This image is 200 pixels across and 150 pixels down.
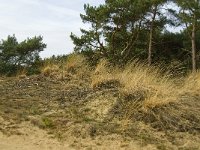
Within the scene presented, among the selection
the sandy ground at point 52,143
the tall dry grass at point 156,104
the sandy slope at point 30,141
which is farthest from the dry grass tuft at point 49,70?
the sandy ground at point 52,143

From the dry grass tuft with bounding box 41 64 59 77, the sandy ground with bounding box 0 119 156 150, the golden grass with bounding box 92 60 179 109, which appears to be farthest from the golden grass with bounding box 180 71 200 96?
the dry grass tuft with bounding box 41 64 59 77

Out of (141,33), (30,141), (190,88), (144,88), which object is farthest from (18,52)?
(30,141)

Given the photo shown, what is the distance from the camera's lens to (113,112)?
378 inches

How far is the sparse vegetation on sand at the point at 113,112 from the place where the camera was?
27.9ft

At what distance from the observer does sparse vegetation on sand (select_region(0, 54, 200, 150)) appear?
27.9ft

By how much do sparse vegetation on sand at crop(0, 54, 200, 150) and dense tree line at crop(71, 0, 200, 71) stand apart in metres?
9.80

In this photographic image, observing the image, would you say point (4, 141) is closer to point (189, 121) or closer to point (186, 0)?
point (189, 121)

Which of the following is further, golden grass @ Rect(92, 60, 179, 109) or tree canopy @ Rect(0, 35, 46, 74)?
tree canopy @ Rect(0, 35, 46, 74)

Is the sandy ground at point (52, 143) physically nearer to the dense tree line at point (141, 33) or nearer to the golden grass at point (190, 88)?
the golden grass at point (190, 88)

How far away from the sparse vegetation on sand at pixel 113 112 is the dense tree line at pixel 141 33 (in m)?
9.80

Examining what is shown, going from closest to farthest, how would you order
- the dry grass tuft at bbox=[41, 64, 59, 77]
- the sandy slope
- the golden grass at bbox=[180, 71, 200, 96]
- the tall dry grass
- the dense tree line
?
1. the sandy slope
2. the tall dry grass
3. the golden grass at bbox=[180, 71, 200, 96]
4. the dry grass tuft at bbox=[41, 64, 59, 77]
5. the dense tree line

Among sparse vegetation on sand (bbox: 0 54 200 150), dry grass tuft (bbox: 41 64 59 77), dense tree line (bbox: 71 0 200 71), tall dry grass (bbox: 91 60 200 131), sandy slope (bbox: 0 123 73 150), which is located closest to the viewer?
sandy slope (bbox: 0 123 73 150)

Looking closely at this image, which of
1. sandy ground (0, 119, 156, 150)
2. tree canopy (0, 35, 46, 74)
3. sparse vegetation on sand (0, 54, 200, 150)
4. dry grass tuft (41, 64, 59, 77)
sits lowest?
sandy ground (0, 119, 156, 150)

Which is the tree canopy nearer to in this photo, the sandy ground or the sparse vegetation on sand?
the sparse vegetation on sand
